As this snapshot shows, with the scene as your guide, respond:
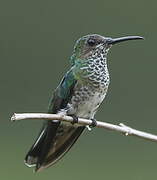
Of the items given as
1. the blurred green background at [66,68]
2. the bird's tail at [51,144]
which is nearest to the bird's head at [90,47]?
the bird's tail at [51,144]

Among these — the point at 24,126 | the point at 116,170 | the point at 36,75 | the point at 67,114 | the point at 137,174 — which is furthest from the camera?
the point at 36,75

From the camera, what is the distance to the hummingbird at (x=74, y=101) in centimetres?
534

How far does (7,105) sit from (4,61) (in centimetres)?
86

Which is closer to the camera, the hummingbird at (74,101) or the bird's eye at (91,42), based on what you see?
the hummingbird at (74,101)

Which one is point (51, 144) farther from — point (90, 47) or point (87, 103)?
point (90, 47)

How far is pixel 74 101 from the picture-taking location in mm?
5453

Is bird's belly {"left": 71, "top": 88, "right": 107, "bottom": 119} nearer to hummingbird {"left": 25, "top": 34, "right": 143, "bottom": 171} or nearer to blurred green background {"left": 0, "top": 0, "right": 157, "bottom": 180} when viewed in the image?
hummingbird {"left": 25, "top": 34, "right": 143, "bottom": 171}

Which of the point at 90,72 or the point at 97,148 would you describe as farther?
the point at 97,148

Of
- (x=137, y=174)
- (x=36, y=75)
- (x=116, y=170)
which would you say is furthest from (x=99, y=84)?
(x=36, y=75)

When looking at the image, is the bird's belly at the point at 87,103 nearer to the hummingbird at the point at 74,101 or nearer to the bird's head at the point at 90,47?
the hummingbird at the point at 74,101

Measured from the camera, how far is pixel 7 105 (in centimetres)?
1026

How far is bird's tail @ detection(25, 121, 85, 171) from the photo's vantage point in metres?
5.26

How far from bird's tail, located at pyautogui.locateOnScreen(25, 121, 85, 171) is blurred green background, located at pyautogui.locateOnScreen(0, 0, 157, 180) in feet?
10.0

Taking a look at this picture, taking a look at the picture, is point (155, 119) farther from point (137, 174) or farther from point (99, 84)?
point (99, 84)
